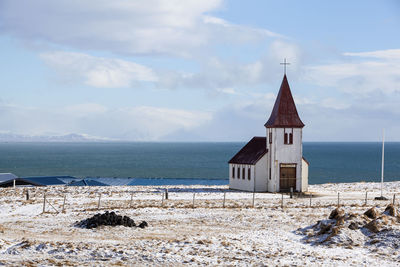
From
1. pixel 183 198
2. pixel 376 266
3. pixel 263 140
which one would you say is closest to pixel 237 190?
pixel 263 140

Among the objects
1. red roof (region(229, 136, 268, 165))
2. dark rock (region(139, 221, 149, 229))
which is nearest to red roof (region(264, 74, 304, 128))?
red roof (region(229, 136, 268, 165))

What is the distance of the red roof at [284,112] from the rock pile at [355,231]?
2101 centimetres

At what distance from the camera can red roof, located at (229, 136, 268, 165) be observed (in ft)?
172

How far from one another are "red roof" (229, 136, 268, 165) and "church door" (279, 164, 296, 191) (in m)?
2.41

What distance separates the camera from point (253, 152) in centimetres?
5403

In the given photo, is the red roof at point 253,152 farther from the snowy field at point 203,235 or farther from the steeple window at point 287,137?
the snowy field at point 203,235

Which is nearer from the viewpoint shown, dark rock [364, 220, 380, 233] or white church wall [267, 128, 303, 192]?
dark rock [364, 220, 380, 233]

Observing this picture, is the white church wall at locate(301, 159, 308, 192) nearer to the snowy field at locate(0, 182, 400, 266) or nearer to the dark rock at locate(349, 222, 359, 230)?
the snowy field at locate(0, 182, 400, 266)

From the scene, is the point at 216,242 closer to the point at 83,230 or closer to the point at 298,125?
the point at 83,230

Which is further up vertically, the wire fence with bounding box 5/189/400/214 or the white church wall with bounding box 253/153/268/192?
the white church wall with bounding box 253/153/268/192

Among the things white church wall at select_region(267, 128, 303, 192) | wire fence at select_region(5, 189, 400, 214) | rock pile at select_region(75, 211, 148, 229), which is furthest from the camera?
white church wall at select_region(267, 128, 303, 192)

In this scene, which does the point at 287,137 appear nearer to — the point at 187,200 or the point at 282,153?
the point at 282,153

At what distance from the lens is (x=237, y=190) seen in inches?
2126

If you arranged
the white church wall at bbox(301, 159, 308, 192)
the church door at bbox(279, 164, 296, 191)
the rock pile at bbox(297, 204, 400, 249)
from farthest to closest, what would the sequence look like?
the white church wall at bbox(301, 159, 308, 192)
the church door at bbox(279, 164, 296, 191)
the rock pile at bbox(297, 204, 400, 249)
